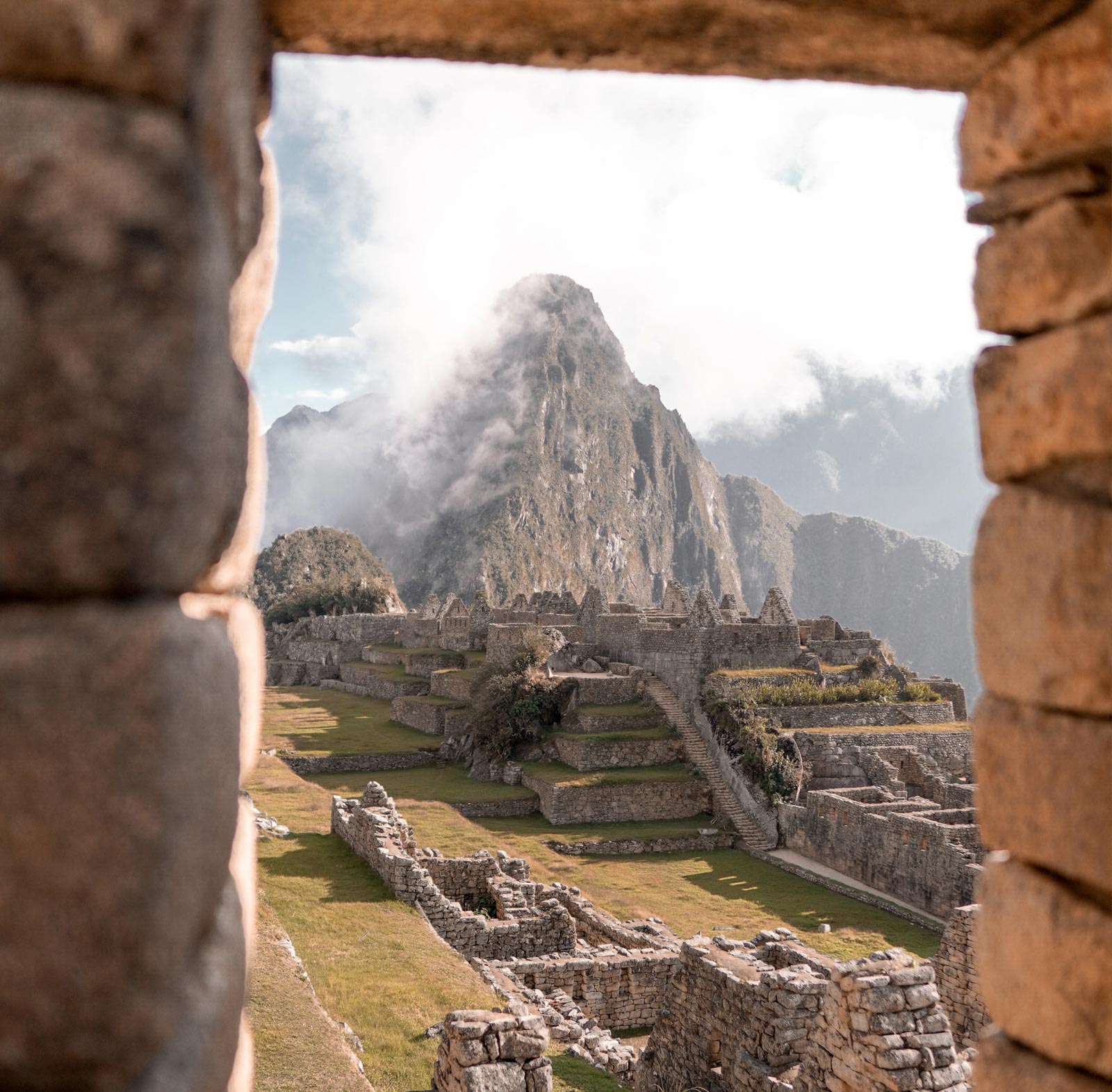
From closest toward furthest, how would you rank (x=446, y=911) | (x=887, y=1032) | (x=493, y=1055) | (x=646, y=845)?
(x=887, y=1032) < (x=493, y=1055) < (x=446, y=911) < (x=646, y=845)

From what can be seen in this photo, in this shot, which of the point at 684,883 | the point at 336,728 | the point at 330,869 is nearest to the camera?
the point at 330,869

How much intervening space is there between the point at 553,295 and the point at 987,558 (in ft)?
582

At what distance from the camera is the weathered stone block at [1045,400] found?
5.65 ft

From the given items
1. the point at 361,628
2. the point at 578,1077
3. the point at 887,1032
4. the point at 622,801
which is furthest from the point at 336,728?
the point at 887,1032

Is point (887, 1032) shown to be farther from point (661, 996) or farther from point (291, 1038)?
point (661, 996)

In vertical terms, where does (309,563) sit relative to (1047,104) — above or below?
above

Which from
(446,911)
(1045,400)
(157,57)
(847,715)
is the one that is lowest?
(446,911)

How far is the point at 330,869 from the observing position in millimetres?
12742

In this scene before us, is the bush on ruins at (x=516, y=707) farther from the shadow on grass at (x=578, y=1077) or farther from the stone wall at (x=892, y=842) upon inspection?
A: the shadow on grass at (x=578, y=1077)

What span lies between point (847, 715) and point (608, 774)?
20.2ft

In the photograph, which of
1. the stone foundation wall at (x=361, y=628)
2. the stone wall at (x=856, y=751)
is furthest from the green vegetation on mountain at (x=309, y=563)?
the stone wall at (x=856, y=751)

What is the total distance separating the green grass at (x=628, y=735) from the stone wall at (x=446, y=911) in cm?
1088

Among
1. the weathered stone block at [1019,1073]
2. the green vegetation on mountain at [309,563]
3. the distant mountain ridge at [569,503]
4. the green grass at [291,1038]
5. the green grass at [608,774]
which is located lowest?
the green grass at [608,774]

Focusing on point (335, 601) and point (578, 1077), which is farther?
point (335, 601)
